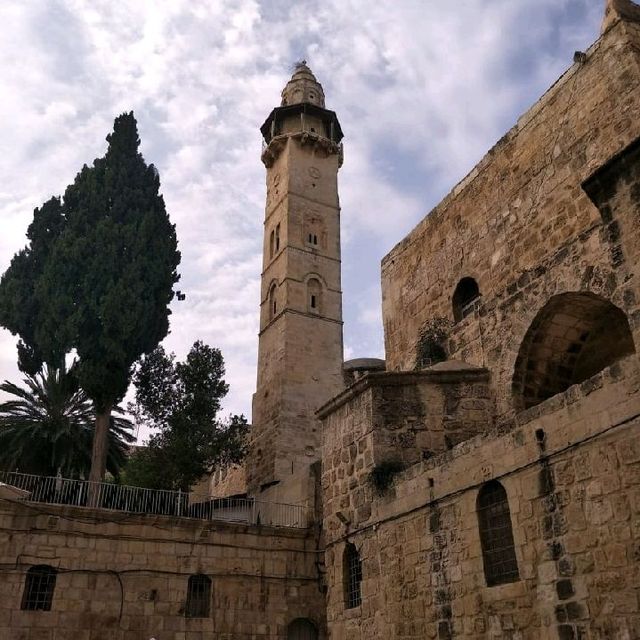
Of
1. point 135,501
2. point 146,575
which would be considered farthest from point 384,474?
point 135,501

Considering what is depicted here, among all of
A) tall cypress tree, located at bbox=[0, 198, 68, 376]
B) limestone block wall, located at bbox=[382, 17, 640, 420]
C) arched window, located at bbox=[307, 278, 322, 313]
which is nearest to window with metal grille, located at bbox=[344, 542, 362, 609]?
limestone block wall, located at bbox=[382, 17, 640, 420]

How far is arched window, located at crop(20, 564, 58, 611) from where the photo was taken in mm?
10766

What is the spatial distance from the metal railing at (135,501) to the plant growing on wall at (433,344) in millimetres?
5516

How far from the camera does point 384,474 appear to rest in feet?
26.6

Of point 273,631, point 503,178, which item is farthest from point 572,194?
point 273,631

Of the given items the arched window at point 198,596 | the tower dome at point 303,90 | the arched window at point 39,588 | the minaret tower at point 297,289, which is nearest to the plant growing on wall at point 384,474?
the arched window at point 198,596

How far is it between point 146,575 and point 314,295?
14.5 m

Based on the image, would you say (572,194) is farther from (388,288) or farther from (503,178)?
(388,288)

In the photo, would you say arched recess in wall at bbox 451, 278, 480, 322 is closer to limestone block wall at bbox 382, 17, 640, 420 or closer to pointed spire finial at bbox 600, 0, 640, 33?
limestone block wall at bbox 382, 17, 640, 420

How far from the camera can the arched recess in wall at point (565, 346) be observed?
26.7ft

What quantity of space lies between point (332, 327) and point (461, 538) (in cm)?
1757

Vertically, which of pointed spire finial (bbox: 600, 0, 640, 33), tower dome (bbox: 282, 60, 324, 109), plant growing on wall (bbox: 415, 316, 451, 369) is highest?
tower dome (bbox: 282, 60, 324, 109)

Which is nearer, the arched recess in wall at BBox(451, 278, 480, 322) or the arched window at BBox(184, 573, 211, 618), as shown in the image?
the arched recess in wall at BBox(451, 278, 480, 322)

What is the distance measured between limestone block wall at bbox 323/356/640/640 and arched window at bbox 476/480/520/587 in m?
0.07
